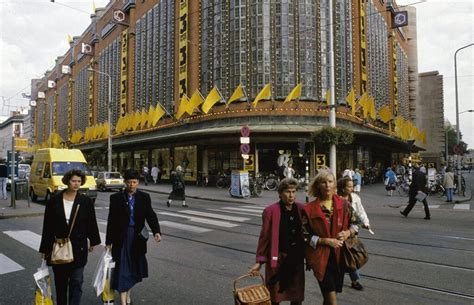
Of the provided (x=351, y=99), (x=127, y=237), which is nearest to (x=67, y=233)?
(x=127, y=237)

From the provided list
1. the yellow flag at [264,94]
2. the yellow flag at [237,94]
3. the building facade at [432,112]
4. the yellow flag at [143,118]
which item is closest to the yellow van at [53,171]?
the yellow flag at [237,94]

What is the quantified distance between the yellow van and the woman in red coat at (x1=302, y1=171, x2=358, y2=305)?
12.6 meters

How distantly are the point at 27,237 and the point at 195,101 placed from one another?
70.8ft

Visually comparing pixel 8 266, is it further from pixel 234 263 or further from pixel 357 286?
pixel 357 286

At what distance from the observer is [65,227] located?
3869 mm

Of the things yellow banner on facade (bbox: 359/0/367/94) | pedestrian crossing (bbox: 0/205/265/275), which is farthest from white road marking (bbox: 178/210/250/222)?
yellow banner on facade (bbox: 359/0/367/94)

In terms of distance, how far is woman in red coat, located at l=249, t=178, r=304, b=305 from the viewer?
3.45 meters

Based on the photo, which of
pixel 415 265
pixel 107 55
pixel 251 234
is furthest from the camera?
pixel 107 55

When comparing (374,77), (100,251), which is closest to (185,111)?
(374,77)

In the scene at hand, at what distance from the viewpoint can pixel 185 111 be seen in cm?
3042

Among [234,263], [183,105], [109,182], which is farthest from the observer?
[183,105]

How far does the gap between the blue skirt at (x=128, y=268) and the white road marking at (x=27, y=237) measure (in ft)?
13.5

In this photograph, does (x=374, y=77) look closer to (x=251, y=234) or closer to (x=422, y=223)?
(x=422, y=223)

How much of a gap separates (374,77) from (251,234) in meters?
34.1
